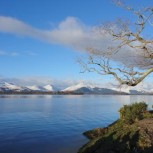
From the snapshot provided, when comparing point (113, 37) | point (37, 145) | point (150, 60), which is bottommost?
point (37, 145)

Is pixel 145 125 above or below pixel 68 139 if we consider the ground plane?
above

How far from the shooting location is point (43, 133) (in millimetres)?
40438

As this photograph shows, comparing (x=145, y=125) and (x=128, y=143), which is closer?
(x=128, y=143)

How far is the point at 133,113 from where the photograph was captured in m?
31.6

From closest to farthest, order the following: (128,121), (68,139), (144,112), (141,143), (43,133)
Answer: (141,143) → (128,121) → (144,112) → (68,139) → (43,133)

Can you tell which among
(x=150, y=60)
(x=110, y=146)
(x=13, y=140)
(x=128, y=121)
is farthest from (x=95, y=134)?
(x=110, y=146)

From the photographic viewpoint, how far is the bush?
3090 cm

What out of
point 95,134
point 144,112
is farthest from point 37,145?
point 144,112

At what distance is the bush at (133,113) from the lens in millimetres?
30903

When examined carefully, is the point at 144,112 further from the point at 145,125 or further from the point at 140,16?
the point at 140,16

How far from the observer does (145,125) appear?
24469 mm

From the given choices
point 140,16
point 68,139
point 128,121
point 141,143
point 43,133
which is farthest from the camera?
point 43,133

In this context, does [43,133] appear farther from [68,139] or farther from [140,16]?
[140,16]

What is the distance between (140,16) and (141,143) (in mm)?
11742
